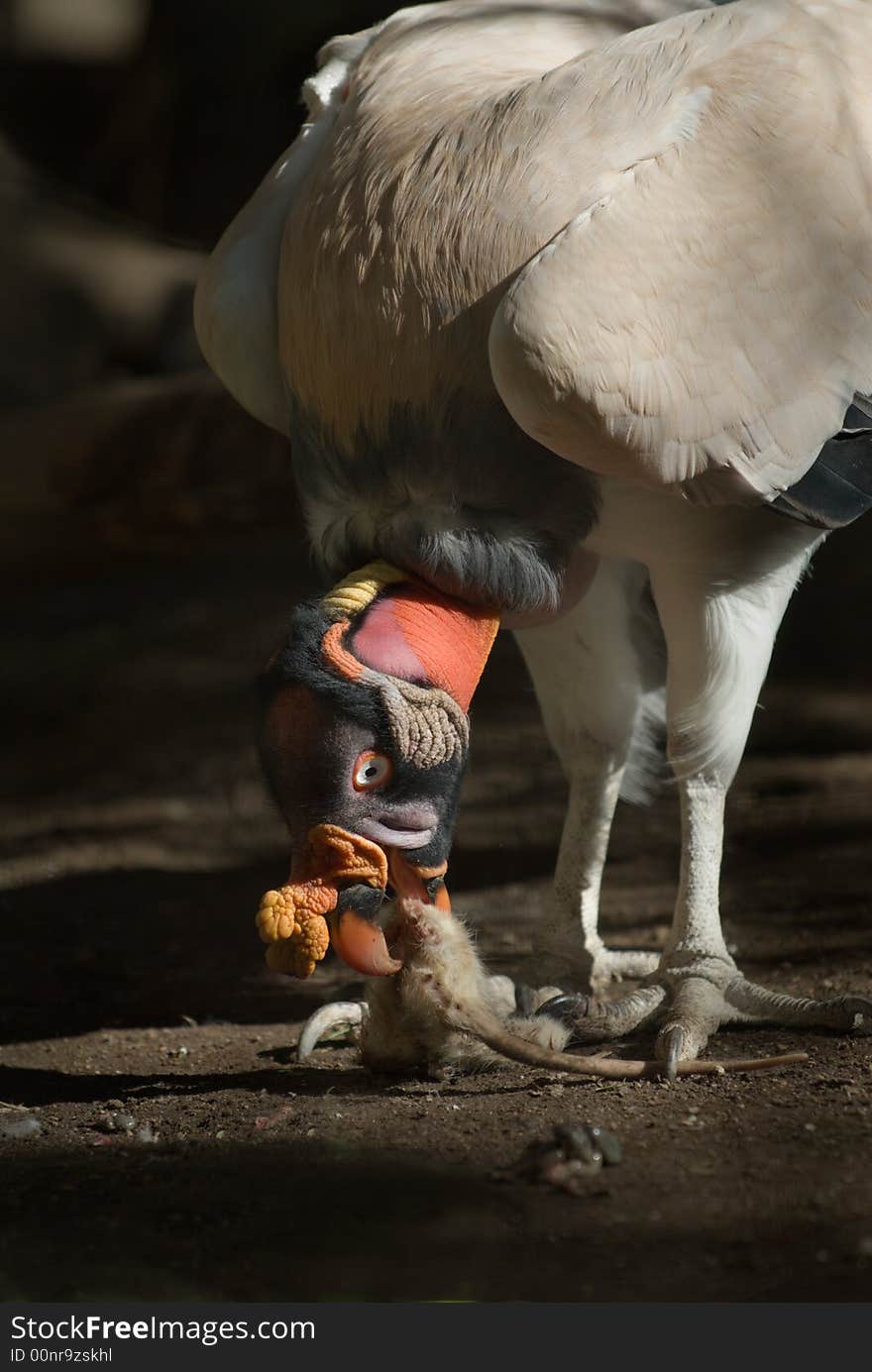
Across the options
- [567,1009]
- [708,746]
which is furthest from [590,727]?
[567,1009]

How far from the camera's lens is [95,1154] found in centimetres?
293

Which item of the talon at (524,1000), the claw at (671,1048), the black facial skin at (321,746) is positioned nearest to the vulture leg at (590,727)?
the talon at (524,1000)

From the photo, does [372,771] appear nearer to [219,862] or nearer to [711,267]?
[711,267]

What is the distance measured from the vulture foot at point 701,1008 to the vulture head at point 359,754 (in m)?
0.59

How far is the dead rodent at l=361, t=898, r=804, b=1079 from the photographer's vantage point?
10.1ft

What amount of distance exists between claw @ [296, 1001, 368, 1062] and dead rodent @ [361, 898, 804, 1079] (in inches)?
11.2

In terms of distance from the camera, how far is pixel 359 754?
2896 millimetres

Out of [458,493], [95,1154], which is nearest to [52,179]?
[458,493]

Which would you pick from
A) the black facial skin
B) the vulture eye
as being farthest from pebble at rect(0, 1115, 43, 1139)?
the vulture eye

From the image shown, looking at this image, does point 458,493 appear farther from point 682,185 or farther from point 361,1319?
point 361,1319

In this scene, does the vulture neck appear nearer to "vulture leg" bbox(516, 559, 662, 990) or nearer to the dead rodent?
the dead rodent

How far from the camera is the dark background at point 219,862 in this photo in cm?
243

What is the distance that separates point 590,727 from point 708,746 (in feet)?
1.98

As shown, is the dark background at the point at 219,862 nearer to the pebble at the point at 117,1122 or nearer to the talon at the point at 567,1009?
the pebble at the point at 117,1122
